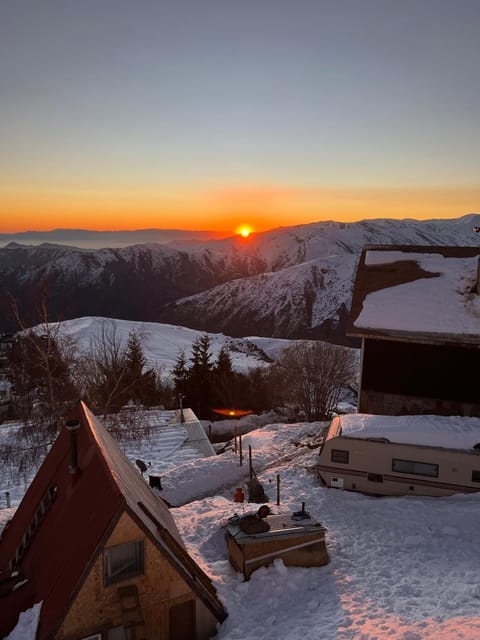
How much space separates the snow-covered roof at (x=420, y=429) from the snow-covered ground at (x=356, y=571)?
81.3 inches

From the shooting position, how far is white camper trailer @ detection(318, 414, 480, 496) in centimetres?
1728

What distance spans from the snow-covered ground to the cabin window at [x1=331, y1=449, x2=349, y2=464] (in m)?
1.30

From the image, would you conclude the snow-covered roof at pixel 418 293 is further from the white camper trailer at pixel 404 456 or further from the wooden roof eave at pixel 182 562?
the wooden roof eave at pixel 182 562

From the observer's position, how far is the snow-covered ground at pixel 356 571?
11250 millimetres

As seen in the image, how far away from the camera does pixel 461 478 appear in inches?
677

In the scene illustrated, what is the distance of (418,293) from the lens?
22.7 m

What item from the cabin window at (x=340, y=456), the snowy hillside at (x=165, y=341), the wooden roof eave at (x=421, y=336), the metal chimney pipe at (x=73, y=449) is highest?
the wooden roof eave at (x=421, y=336)

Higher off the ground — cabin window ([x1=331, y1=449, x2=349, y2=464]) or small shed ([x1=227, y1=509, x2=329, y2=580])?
cabin window ([x1=331, y1=449, x2=349, y2=464])

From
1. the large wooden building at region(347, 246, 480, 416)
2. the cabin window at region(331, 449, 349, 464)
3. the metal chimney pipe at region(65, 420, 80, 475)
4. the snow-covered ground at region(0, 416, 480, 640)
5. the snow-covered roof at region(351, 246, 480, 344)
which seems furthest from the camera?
the snow-covered roof at region(351, 246, 480, 344)

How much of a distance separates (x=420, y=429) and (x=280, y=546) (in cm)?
792

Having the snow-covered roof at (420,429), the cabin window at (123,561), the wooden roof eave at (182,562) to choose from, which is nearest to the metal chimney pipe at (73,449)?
the wooden roof eave at (182,562)

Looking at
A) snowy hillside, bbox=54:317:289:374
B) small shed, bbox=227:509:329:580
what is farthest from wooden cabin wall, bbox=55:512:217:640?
snowy hillside, bbox=54:317:289:374

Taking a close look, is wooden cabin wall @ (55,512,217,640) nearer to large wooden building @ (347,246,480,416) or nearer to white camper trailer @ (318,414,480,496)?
white camper trailer @ (318,414,480,496)

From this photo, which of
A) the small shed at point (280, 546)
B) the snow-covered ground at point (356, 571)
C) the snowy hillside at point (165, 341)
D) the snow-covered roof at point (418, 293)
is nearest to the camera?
the snow-covered ground at point (356, 571)
